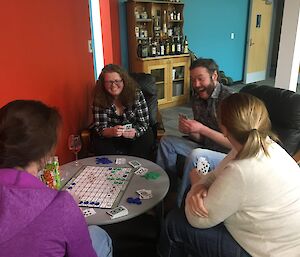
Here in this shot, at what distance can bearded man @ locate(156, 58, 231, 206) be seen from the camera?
1.94 m

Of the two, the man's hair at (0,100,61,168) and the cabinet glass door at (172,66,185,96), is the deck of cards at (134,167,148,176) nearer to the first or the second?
the man's hair at (0,100,61,168)

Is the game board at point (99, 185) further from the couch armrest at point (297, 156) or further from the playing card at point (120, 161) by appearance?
the couch armrest at point (297, 156)

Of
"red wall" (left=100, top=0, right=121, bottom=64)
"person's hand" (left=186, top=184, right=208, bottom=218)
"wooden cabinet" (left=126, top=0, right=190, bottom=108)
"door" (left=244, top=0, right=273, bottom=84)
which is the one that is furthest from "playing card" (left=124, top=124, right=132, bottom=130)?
"door" (left=244, top=0, right=273, bottom=84)

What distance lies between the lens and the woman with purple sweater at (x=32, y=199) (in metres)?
0.79

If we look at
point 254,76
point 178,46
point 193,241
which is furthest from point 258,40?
point 193,241

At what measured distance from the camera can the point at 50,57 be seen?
2104 mm

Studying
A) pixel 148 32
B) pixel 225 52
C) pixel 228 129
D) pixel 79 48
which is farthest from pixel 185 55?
pixel 228 129

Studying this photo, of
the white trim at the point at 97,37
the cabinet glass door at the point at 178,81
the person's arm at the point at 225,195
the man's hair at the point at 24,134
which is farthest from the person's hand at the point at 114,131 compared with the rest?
the cabinet glass door at the point at 178,81

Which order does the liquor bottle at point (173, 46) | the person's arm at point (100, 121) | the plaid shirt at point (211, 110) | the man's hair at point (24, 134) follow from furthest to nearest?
the liquor bottle at point (173, 46), the person's arm at point (100, 121), the plaid shirt at point (211, 110), the man's hair at point (24, 134)

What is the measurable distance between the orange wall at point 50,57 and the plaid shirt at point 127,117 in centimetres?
28

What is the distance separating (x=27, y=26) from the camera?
1.80 metres

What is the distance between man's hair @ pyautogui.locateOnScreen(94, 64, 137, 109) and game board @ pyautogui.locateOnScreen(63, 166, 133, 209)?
729 mm

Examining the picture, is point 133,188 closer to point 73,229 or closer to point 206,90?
point 73,229

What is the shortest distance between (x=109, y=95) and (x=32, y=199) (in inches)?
67.3
